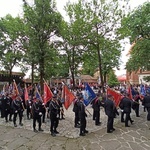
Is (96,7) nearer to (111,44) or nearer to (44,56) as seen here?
(111,44)

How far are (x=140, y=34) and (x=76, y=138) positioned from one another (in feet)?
65.7

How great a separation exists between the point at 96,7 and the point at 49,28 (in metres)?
5.47

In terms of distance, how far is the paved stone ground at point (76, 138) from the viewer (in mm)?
10016

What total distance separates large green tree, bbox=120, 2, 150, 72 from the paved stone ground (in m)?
14.3

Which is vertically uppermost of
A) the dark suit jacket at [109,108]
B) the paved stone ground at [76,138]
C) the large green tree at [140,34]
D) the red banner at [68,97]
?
the large green tree at [140,34]

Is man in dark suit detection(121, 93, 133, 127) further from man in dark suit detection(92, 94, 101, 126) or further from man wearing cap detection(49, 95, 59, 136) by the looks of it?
man wearing cap detection(49, 95, 59, 136)

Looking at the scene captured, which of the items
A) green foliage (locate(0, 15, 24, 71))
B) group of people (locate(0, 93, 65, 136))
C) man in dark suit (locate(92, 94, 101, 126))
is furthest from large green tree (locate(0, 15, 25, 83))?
man in dark suit (locate(92, 94, 101, 126))

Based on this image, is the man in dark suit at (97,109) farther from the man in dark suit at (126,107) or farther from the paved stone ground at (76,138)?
the man in dark suit at (126,107)

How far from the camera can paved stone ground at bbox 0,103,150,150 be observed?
1002 centimetres

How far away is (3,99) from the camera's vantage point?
52.3 ft

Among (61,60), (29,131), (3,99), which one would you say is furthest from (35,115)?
(61,60)

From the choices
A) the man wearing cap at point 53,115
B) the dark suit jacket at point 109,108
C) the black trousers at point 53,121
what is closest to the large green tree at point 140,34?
the dark suit jacket at point 109,108

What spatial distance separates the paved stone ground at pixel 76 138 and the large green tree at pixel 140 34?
47.0ft

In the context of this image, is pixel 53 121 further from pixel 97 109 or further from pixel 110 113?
pixel 97 109
